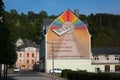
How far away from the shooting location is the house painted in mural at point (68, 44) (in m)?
104

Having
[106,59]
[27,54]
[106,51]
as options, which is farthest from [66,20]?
[27,54]

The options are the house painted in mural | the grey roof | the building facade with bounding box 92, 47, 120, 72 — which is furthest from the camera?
the grey roof

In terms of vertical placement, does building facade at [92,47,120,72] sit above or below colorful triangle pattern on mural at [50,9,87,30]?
below

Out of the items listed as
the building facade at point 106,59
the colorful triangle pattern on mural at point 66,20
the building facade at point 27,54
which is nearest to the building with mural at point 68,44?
the colorful triangle pattern on mural at point 66,20

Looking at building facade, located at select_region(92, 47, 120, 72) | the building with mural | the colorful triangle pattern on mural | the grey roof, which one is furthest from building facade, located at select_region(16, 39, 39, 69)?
the colorful triangle pattern on mural

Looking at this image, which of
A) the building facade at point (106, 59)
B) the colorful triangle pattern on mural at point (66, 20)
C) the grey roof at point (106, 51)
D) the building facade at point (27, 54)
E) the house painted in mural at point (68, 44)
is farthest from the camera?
the building facade at point (27, 54)

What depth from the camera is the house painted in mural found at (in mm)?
103688

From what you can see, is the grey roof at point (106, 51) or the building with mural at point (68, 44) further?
the grey roof at point (106, 51)

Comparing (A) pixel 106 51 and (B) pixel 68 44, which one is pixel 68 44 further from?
(A) pixel 106 51

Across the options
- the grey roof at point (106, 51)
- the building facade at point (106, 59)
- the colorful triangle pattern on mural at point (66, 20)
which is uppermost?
the colorful triangle pattern on mural at point (66, 20)

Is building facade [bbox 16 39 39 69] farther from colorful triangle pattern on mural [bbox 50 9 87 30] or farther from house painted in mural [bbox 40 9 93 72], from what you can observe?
colorful triangle pattern on mural [bbox 50 9 87 30]

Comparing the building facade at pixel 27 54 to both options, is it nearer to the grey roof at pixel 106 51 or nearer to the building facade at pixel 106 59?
the grey roof at pixel 106 51

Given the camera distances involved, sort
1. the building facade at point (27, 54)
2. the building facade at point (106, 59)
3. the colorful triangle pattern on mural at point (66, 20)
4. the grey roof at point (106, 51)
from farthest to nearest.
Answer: the building facade at point (27, 54) → the grey roof at point (106, 51) → the building facade at point (106, 59) → the colorful triangle pattern on mural at point (66, 20)

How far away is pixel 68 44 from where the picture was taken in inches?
4126
